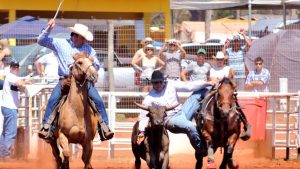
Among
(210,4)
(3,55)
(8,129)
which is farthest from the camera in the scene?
(210,4)

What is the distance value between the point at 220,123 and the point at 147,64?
4.94 metres

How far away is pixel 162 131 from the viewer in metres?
14.8

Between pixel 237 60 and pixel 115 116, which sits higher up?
pixel 237 60

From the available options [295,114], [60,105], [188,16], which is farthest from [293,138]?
[188,16]

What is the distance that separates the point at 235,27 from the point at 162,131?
1346 inches

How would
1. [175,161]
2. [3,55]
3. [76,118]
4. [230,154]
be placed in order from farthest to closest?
[3,55] < [175,161] < [230,154] < [76,118]

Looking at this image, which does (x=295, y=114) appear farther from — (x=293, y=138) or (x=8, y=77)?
(x=8, y=77)

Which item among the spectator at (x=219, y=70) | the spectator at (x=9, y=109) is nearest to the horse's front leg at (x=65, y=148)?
the spectator at (x=219, y=70)

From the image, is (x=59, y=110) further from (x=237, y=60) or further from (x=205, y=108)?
(x=237, y=60)

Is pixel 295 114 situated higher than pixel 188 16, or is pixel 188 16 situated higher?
pixel 188 16

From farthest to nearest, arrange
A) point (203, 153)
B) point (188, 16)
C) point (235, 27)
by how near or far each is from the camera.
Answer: point (188, 16) → point (235, 27) → point (203, 153)

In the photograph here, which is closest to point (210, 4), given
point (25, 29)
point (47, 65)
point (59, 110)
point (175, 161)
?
point (47, 65)

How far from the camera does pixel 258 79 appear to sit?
785 inches

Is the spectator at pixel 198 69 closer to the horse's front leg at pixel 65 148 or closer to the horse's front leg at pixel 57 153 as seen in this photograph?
the horse's front leg at pixel 57 153
